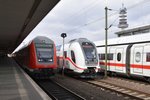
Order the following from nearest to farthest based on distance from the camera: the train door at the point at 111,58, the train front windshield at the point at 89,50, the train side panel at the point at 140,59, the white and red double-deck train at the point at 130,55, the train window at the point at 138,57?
the train side panel at the point at 140,59, the white and red double-deck train at the point at 130,55, the train window at the point at 138,57, the train front windshield at the point at 89,50, the train door at the point at 111,58

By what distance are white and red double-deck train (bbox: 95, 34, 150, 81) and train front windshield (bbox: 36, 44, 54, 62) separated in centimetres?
554

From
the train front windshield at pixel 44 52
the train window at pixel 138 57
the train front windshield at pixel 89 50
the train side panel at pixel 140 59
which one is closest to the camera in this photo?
the train side panel at pixel 140 59

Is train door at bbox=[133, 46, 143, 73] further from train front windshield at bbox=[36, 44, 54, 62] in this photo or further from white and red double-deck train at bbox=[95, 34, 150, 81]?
train front windshield at bbox=[36, 44, 54, 62]

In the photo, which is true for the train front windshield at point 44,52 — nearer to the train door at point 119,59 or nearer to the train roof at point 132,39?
the train door at point 119,59

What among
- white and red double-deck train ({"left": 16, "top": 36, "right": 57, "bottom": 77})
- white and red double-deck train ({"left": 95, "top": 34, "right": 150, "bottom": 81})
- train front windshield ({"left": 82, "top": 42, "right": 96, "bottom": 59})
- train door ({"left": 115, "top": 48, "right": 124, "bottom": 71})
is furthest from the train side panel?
white and red double-deck train ({"left": 16, "top": 36, "right": 57, "bottom": 77})

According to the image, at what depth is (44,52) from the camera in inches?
736

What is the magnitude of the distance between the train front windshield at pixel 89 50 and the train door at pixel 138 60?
128 inches

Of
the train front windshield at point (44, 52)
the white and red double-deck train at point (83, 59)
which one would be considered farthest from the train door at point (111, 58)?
the train front windshield at point (44, 52)

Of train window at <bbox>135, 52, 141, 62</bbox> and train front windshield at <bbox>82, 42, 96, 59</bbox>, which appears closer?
train window at <bbox>135, 52, 141, 62</bbox>

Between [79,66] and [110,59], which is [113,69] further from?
[79,66]

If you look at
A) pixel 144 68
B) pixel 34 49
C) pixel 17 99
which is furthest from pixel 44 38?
pixel 17 99

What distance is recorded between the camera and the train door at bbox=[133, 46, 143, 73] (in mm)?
17516

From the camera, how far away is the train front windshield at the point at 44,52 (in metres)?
Answer: 18.4

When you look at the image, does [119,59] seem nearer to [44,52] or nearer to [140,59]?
[140,59]
